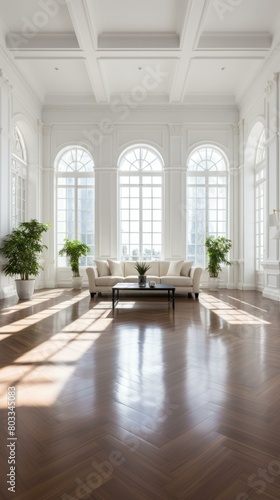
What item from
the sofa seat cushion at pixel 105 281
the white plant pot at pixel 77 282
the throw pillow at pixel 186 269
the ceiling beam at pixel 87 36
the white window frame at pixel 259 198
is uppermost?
the ceiling beam at pixel 87 36

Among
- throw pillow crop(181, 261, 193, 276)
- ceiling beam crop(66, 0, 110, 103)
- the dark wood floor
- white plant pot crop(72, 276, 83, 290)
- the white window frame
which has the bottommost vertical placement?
the dark wood floor

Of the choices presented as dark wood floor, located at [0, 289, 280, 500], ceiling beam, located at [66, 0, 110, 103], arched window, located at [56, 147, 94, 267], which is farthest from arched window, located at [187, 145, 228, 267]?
dark wood floor, located at [0, 289, 280, 500]

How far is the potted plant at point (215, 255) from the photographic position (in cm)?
876

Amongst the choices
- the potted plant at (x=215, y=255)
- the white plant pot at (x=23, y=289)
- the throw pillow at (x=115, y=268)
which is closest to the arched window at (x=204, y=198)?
the potted plant at (x=215, y=255)

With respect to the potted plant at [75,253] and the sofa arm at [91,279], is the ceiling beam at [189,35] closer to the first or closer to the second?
the potted plant at [75,253]

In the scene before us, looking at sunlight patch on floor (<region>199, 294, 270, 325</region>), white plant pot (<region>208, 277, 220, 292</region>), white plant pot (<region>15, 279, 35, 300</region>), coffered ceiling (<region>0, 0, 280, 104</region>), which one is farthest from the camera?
white plant pot (<region>208, 277, 220, 292</region>)

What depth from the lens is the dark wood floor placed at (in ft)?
4.35

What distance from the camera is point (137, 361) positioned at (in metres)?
2.79

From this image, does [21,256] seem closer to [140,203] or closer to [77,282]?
[77,282]

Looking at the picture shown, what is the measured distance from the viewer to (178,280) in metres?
7.32

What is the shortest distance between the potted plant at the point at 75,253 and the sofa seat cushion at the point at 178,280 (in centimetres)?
273

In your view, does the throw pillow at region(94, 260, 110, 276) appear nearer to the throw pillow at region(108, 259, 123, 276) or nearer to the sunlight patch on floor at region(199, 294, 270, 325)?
the throw pillow at region(108, 259, 123, 276)

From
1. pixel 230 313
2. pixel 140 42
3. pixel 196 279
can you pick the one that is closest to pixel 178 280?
pixel 196 279

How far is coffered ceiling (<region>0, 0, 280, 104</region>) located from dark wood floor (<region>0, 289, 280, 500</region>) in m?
5.85
